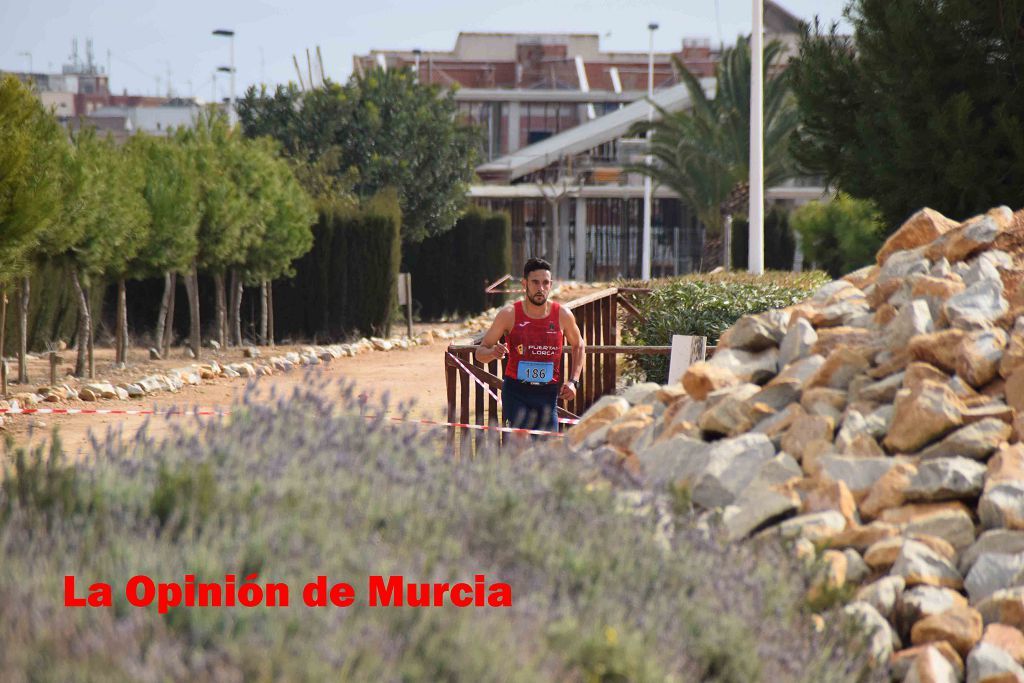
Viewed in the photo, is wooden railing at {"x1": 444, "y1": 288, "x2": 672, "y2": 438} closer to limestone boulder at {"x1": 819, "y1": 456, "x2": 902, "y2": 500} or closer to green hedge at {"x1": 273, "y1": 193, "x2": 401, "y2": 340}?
limestone boulder at {"x1": 819, "y1": 456, "x2": 902, "y2": 500}

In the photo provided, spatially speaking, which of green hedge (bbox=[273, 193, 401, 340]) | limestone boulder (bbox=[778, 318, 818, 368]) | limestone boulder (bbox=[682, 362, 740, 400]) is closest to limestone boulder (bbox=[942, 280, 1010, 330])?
limestone boulder (bbox=[778, 318, 818, 368])

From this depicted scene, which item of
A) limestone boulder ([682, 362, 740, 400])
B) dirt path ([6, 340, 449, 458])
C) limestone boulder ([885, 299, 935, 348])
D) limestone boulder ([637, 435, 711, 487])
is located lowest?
dirt path ([6, 340, 449, 458])

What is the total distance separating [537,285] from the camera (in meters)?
7.99

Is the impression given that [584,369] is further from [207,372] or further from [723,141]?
[723,141]

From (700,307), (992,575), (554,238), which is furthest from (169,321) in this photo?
(554,238)

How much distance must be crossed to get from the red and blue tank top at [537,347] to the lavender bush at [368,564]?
125 inches

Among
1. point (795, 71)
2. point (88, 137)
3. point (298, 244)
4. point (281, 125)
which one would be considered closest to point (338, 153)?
point (281, 125)

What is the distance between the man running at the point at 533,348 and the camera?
8.02 meters

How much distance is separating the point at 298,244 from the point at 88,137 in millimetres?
6538

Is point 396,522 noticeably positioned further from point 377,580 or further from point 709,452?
point 709,452

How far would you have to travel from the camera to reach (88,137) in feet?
57.5

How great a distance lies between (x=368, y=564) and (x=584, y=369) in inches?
348

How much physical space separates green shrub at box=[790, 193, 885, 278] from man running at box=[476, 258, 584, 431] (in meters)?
26.4

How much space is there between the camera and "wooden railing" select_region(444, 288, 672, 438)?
891 centimetres
